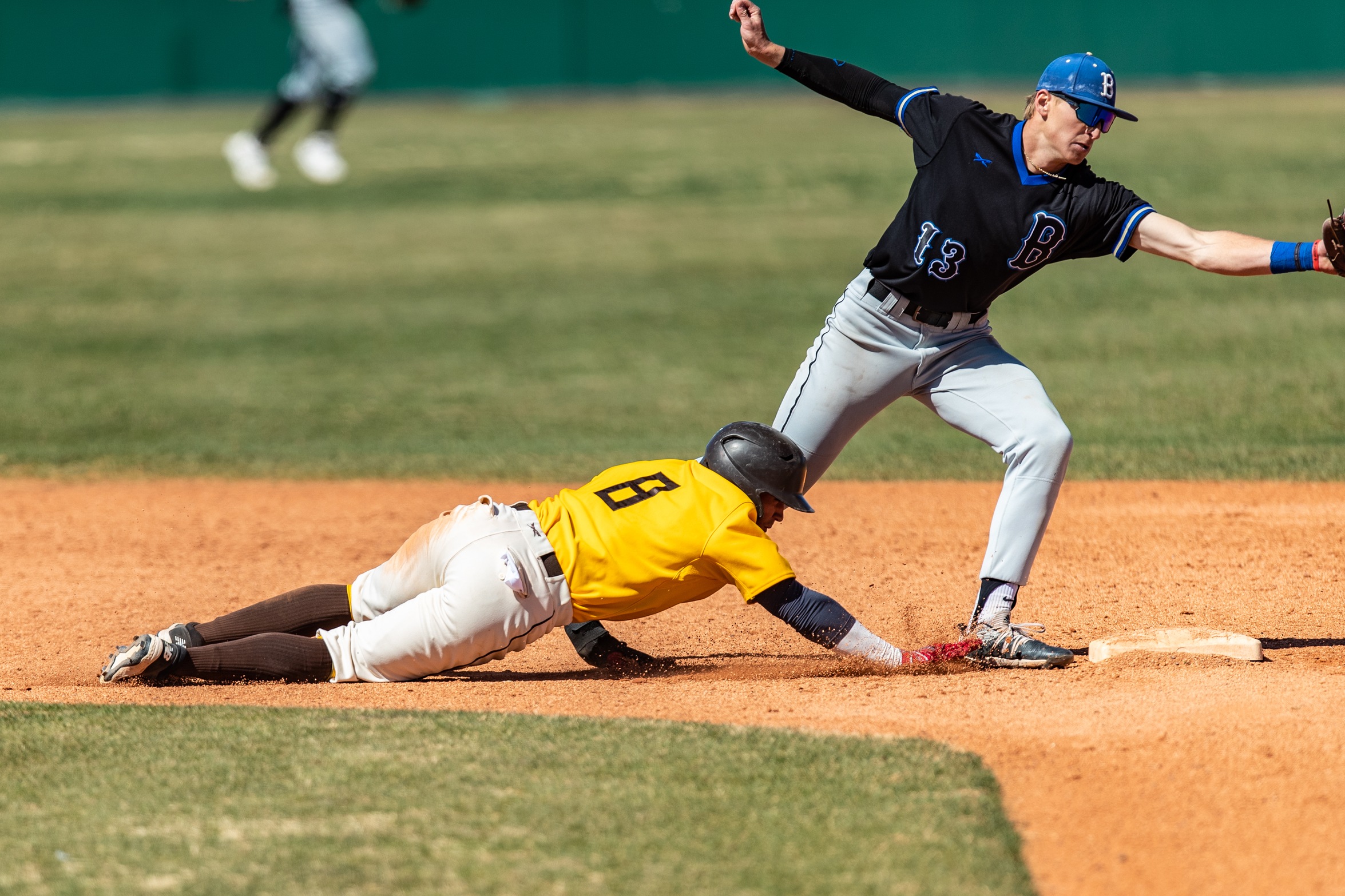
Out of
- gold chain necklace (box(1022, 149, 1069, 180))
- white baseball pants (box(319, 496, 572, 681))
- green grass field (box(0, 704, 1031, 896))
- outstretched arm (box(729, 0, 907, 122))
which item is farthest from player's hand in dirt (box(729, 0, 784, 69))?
green grass field (box(0, 704, 1031, 896))

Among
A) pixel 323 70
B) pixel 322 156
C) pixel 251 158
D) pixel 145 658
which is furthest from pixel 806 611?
pixel 251 158

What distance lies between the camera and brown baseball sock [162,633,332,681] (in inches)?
194

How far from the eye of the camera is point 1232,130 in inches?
878

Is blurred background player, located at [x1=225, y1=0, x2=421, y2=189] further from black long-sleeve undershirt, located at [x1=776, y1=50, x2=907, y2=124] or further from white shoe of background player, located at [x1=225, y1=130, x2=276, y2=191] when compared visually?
black long-sleeve undershirt, located at [x1=776, y1=50, x2=907, y2=124]

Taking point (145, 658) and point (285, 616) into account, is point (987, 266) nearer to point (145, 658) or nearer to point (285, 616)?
point (285, 616)

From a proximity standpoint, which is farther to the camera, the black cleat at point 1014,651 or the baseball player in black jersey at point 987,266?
the black cleat at point 1014,651

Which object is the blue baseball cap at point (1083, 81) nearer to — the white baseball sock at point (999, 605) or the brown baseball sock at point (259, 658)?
the white baseball sock at point (999, 605)

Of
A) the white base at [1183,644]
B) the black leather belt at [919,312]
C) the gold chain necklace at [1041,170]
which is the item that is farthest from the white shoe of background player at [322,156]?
the white base at [1183,644]

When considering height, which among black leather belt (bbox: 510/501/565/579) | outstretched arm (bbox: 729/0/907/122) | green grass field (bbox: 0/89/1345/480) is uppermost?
outstretched arm (bbox: 729/0/907/122)

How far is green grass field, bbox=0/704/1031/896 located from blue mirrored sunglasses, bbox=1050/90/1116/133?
6.88ft

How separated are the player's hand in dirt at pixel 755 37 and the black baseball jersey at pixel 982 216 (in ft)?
1.87

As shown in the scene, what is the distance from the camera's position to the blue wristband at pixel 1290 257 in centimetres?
467

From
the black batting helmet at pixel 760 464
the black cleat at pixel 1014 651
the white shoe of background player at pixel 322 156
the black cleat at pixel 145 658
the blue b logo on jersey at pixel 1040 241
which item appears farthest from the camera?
the white shoe of background player at pixel 322 156

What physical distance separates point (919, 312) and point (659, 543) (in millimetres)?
1333
